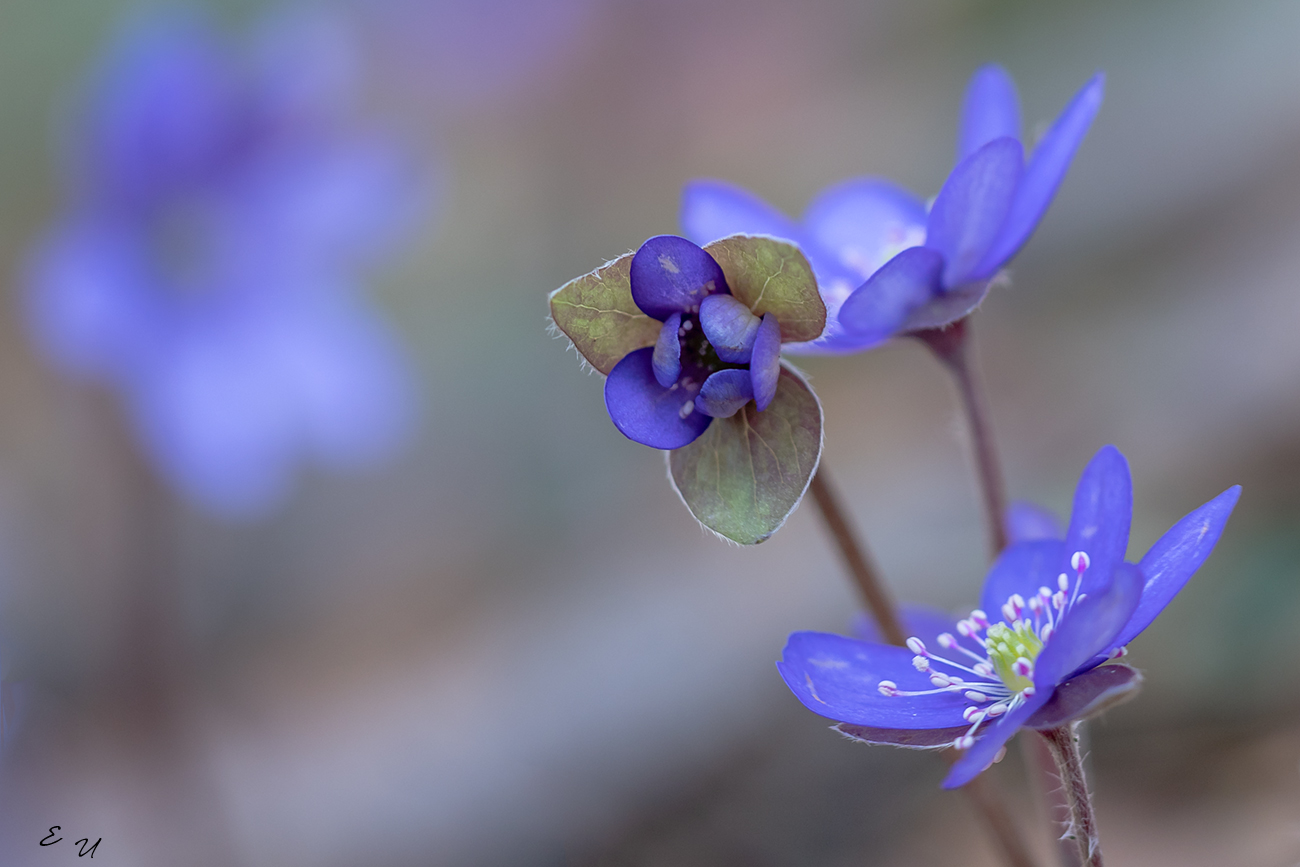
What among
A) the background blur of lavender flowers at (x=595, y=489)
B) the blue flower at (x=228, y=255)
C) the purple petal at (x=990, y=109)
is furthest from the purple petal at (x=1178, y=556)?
the blue flower at (x=228, y=255)

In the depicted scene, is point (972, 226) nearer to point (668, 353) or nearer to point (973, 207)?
point (973, 207)

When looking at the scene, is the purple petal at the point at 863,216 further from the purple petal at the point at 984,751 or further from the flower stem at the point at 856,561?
the purple petal at the point at 984,751

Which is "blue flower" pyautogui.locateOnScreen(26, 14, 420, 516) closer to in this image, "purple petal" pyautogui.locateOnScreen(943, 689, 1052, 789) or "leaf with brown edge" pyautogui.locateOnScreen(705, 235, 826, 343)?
"leaf with brown edge" pyautogui.locateOnScreen(705, 235, 826, 343)

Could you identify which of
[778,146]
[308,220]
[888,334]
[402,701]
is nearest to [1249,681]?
[888,334]

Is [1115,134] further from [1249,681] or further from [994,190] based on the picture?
[994,190]

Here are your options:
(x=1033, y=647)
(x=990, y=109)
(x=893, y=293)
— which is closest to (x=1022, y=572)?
(x=1033, y=647)

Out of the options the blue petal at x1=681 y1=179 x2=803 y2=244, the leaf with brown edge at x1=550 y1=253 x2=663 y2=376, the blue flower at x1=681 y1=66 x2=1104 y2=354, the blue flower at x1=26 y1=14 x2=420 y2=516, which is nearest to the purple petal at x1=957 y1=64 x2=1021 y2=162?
the blue flower at x1=681 y1=66 x2=1104 y2=354
